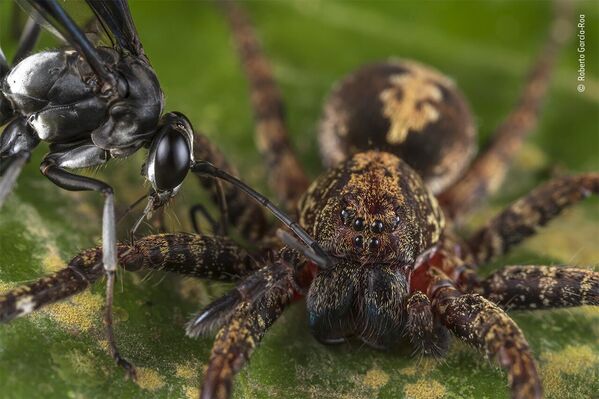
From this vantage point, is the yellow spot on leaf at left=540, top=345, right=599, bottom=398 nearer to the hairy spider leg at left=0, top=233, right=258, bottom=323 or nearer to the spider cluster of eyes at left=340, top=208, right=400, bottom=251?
the spider cluster of eyes at left=340, top=208, right=400, bottom=251

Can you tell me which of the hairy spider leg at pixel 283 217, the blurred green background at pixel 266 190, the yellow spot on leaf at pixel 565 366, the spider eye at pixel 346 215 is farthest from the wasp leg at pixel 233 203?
the yellow spot on leaf at pixel 565 366

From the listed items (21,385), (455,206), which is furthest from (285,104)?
(21,385)

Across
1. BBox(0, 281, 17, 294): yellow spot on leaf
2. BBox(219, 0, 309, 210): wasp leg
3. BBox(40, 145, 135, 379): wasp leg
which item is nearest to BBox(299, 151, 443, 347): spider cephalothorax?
BBox(40, 145, 135, 379): wasp leg

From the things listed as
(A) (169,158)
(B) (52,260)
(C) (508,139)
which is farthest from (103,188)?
(C) (508,139)

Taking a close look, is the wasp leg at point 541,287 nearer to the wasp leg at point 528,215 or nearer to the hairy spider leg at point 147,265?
the wasp leg at point 528,215

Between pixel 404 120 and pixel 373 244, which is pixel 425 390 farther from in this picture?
pixel 404 120

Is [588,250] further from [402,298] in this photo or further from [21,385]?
[21,385]

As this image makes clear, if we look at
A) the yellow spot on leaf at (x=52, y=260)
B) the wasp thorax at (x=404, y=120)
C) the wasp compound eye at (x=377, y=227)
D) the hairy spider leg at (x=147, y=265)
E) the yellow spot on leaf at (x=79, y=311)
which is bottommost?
the yellow spot on leaf at (x=79, y=311)
